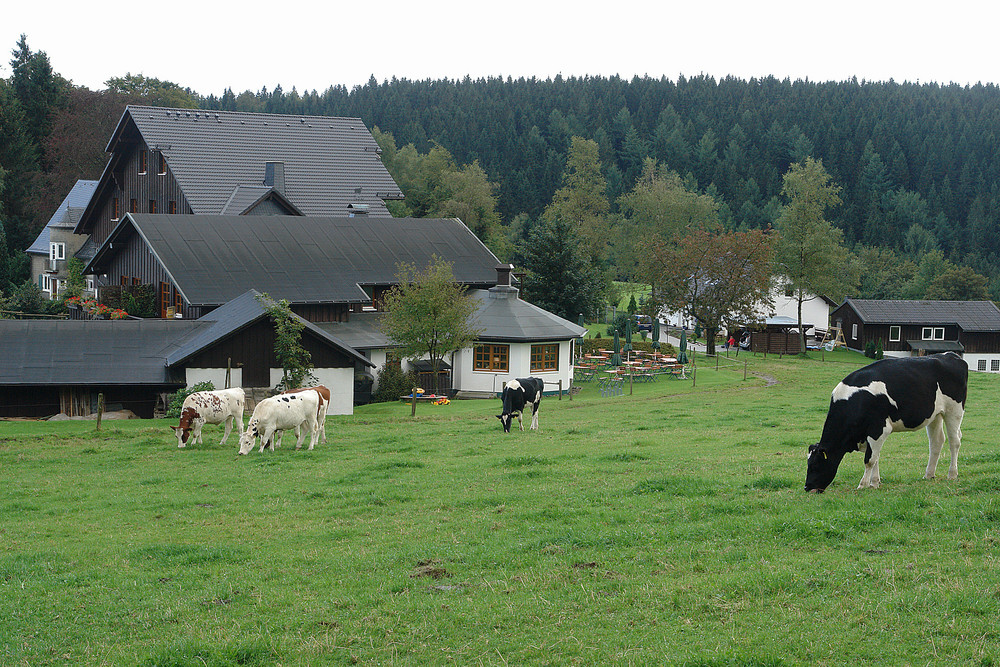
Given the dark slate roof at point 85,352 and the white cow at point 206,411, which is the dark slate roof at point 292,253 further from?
the white cow at point 206,411

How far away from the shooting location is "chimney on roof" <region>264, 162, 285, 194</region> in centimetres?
5709

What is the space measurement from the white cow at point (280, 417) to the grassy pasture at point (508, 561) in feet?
5.31

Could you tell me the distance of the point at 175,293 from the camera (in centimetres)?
4062

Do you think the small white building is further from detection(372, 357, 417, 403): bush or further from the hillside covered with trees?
the hillside covered with trees

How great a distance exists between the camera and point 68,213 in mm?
64250

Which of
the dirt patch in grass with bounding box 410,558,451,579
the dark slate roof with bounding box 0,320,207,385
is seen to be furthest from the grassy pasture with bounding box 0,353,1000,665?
the dark slate roof with bounding box 0,320,207,385

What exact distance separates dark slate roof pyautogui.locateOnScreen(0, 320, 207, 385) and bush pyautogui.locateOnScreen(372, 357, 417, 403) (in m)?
8.02

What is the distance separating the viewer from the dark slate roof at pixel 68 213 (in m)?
64.4

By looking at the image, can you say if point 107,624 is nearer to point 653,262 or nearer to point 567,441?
point 567,441

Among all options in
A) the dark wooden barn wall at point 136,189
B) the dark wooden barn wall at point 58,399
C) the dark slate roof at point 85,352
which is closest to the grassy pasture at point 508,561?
the dark slate roof at point 85,352

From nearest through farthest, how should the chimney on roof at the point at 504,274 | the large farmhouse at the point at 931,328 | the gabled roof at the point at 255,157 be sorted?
the chimney on roof at the point at 504,274 < the gabled roof at the point at 255,157 < the large farmhouse at the point at 931,328

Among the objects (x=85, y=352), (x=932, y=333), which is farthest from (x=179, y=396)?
(x=932, y=333)

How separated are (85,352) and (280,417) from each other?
13.1m

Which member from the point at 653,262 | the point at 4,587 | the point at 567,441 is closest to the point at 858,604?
the point at 4,587
